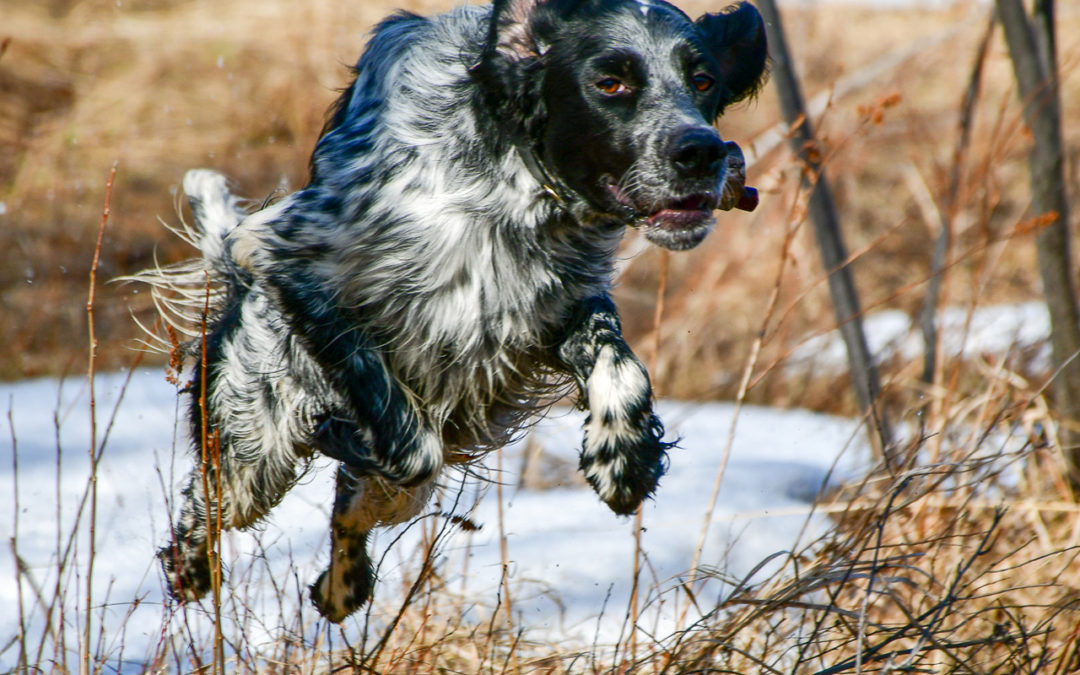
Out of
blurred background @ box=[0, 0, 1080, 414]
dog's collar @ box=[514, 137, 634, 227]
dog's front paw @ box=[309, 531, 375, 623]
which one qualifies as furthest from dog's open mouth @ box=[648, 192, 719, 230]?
blurred background @ box=[0, 0, 1080, 414]

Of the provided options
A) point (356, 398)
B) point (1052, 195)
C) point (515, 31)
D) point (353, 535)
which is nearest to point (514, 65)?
point (515, 31)

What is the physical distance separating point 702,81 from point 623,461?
0.86 m

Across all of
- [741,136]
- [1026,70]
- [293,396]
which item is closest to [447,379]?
[293,396]

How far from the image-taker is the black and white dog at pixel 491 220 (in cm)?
218

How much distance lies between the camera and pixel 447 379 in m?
2.51

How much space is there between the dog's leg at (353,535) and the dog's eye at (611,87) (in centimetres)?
108

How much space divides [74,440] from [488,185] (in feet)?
10.6

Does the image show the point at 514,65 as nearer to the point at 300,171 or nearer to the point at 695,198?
the point at 695,198

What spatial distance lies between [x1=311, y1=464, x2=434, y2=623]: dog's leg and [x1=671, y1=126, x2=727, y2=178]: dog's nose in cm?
107

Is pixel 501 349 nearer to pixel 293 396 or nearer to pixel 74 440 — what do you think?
pixel 293 396

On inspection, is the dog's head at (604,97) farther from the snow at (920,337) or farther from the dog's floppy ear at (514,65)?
the snow at (920,337)

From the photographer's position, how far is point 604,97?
222cm

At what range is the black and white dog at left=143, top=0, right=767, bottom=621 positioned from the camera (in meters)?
2.18

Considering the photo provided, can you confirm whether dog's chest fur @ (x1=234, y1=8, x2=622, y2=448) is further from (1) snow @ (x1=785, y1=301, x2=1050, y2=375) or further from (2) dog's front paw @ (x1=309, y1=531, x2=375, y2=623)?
(1) snow @ (x1=785, y1=301, x2=1050, y2=375)
